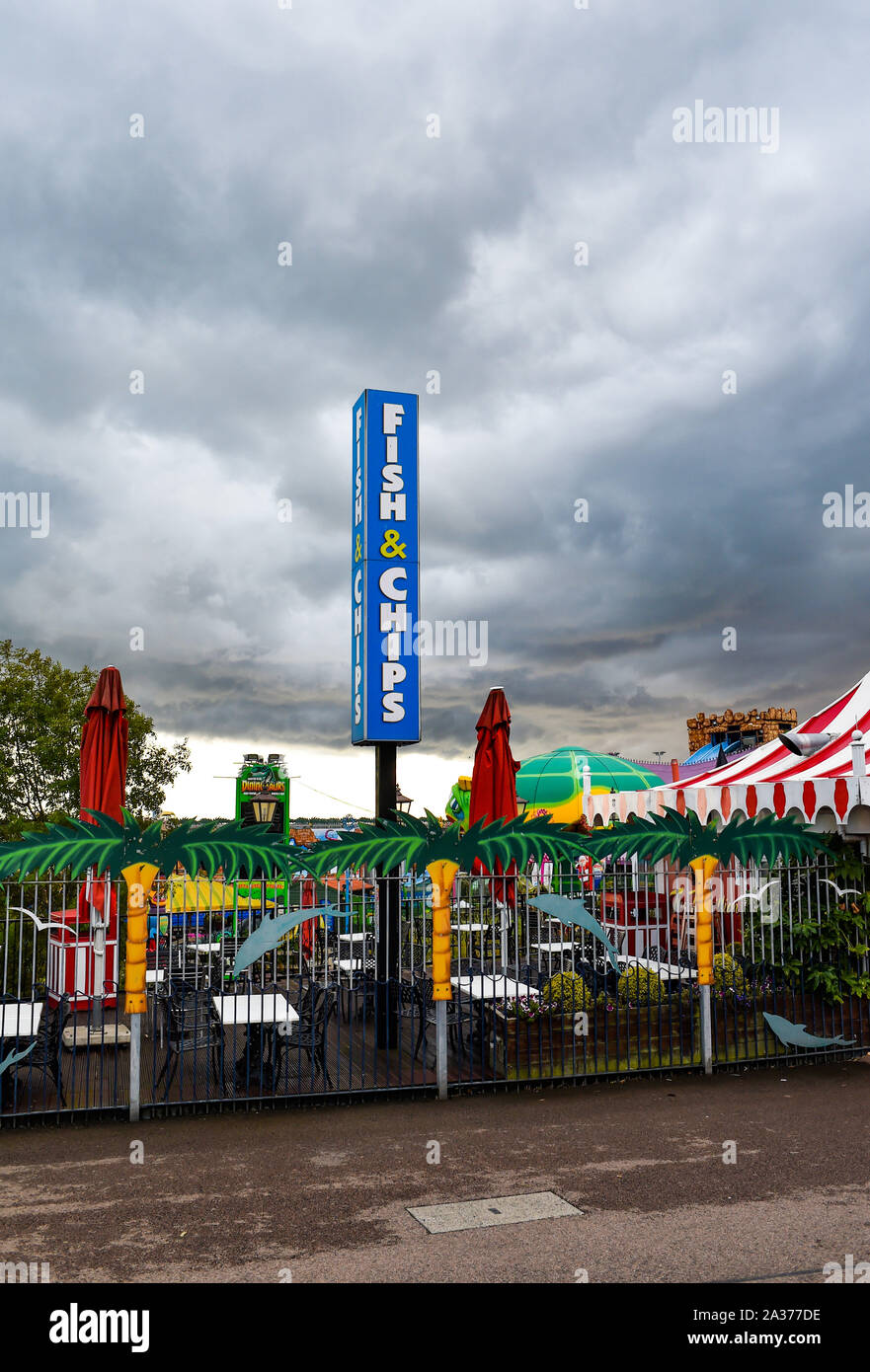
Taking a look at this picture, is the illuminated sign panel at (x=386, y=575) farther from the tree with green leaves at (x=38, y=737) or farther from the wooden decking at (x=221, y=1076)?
the tree with green leaves at (x=38, y=737)

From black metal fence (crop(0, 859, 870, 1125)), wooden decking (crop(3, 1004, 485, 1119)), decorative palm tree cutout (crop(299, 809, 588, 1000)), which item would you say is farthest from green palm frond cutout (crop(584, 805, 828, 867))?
wooden decking (crop(3, 1004, 485, 1119))

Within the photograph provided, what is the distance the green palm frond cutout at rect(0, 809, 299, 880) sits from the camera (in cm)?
884

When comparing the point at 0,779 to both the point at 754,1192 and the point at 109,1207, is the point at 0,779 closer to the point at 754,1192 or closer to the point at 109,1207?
the point at 109,1207

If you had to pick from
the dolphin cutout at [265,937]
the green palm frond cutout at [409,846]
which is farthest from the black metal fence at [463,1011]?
the green palm frond cutout at [409,846]

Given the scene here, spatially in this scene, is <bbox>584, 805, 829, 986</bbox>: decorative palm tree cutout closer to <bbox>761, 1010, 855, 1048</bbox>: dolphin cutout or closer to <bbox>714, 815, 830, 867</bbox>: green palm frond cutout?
<bbox>714, 815, 830, 867</bbox>: green palm frond cutout

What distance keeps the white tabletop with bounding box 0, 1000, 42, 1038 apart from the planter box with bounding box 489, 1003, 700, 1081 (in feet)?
14.8

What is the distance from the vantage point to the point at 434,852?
32.0 ft

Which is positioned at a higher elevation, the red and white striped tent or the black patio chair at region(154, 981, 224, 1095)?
the red and white striped tent

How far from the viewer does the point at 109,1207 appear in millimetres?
6484

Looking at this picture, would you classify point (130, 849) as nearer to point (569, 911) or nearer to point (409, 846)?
point (409, 846)

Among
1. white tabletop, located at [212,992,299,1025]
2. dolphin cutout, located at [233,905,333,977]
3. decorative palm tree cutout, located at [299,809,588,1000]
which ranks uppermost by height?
decorative palm tree cutout, located at [299,809,588,1000]

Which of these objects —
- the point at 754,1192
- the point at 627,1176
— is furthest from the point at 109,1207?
the point at 754,1192

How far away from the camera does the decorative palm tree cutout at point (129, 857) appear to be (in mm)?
8766

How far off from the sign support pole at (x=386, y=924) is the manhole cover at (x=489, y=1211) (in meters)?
3.61
